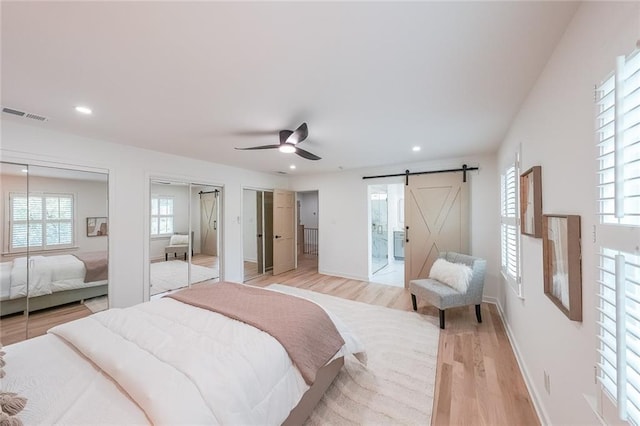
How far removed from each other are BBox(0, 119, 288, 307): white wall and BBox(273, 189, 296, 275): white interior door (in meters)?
1.78

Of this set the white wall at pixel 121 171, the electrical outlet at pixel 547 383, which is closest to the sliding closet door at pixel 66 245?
the white wall at pixel 121 171

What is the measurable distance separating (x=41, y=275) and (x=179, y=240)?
1.65 meters

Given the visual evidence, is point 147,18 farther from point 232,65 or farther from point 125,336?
point 125,336

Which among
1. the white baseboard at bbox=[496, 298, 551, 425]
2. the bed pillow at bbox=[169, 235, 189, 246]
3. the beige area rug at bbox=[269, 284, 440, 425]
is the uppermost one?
the bed pillow at bbox=[169, 235, 189, 246]

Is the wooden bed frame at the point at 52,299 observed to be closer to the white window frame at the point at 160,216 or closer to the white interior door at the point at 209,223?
the white window frame at the point at 160,216

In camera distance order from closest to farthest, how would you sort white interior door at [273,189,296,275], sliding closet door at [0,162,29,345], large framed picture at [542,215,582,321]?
large framed picture at [542,215,582,321] → sliding closet door at [0,162,29,345] → white interior door at [273,189,296,275]

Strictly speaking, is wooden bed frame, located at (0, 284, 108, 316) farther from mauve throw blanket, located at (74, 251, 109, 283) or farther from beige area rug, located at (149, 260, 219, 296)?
beige area rug, located at (149, 260, 219, 296)

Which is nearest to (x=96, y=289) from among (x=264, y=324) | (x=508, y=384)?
(x=264, y=324)

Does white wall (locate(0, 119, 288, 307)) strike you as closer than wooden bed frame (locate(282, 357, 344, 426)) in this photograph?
No

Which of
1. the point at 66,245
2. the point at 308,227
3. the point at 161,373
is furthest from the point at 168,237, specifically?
the point at 308,227

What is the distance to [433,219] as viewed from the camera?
4320 millimetres

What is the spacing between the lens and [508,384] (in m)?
2.03

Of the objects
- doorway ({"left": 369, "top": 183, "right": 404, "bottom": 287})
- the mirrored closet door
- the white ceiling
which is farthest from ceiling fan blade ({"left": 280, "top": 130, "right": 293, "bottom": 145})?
doorway ({"left": 369, "top": 183, "right": 404, "bottom": 287})

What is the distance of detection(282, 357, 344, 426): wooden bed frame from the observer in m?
1.58
